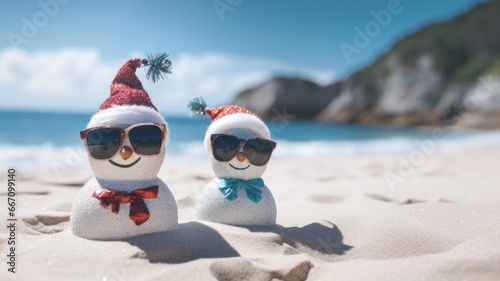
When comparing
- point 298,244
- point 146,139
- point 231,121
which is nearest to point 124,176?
point 146,139

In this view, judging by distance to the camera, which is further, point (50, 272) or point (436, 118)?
point (436, 118)

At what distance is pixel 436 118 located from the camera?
1563 inches

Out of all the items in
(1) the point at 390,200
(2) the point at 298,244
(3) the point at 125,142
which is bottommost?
(1) the point at 390,200

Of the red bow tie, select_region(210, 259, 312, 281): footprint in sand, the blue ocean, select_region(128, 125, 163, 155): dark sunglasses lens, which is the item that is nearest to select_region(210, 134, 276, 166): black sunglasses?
select_region(128, 125, 163, 155): dark sunglasses lens

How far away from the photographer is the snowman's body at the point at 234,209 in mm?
3549

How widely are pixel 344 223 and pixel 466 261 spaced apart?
1.35 m

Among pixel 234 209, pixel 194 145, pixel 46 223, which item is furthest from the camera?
pixel 194 145

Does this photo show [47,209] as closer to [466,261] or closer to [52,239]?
[52,239]

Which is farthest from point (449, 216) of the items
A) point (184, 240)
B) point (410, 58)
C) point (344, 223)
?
point (410, 58)

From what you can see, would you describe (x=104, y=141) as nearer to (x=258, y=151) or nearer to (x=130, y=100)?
(x=130, y=100)

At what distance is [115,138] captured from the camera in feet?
9.89

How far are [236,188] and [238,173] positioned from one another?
123 mm

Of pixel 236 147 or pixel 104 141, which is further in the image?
pixel 236 147

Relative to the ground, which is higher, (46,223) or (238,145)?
(238,145)
